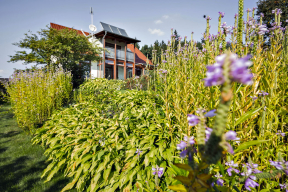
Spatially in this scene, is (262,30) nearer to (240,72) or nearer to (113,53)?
(240,72)

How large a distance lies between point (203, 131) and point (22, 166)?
3.75 meters

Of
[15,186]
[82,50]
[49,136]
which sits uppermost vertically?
[82,50]

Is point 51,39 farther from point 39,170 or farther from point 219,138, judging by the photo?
point 219,138

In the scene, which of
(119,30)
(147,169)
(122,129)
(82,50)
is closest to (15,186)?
(122,129)

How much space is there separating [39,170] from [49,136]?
734 millimetres

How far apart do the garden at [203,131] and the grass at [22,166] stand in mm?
90

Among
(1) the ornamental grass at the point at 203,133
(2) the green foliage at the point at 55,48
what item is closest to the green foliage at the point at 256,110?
(1) the ornamental grass at the point at 203,133

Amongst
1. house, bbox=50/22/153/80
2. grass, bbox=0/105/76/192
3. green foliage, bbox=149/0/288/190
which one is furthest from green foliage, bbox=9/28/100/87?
green foliage, bbox=149/0/288/190

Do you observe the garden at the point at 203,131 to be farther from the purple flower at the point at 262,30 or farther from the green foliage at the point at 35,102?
the green foliage at the point at 35,102

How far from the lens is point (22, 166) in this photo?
9.53 ft

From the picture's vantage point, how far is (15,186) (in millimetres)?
2346

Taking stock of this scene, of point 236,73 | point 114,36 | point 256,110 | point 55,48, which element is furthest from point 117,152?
point 114,36

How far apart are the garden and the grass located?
90 millimetres

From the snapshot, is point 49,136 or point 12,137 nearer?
point 49,136
